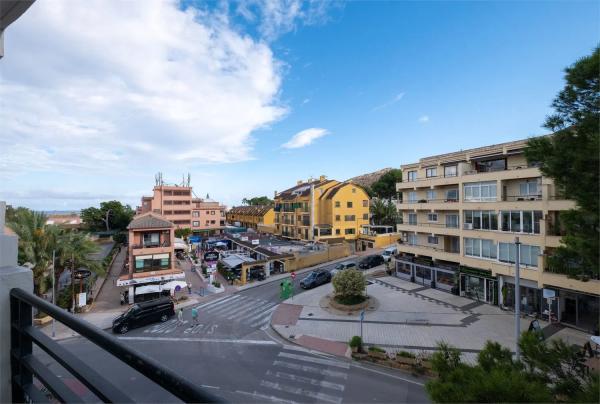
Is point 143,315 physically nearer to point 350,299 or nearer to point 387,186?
point 350,299

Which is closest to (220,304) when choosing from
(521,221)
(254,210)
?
(521,221)

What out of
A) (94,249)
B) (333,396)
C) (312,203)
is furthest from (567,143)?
(312,203)

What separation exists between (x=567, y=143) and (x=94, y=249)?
86.2 feet

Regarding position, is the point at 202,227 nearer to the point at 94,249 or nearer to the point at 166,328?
the point at 94,249

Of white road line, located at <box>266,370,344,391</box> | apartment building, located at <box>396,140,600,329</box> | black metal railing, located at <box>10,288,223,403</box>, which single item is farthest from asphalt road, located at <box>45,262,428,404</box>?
apartment building, located at <box>396,140,600,329</box>

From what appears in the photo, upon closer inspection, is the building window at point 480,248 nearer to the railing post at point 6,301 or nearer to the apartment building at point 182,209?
the railing post at point 6,301

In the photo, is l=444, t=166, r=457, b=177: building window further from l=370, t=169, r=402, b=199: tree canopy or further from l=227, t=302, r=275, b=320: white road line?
l=370, t=169, r=402, b=199: tree canopy

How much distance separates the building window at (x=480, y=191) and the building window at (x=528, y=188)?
155 centimetres

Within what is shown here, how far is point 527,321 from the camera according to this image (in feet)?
62.4

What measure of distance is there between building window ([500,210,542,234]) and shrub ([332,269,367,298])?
10189 millimetres

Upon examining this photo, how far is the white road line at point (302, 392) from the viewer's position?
1149cm

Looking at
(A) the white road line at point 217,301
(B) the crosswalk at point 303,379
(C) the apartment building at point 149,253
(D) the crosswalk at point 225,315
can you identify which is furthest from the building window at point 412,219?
(C) the apartment building at point 149,253

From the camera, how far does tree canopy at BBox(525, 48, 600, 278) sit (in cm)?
619

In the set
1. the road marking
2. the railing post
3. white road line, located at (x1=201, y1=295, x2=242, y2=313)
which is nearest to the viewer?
the railing post
